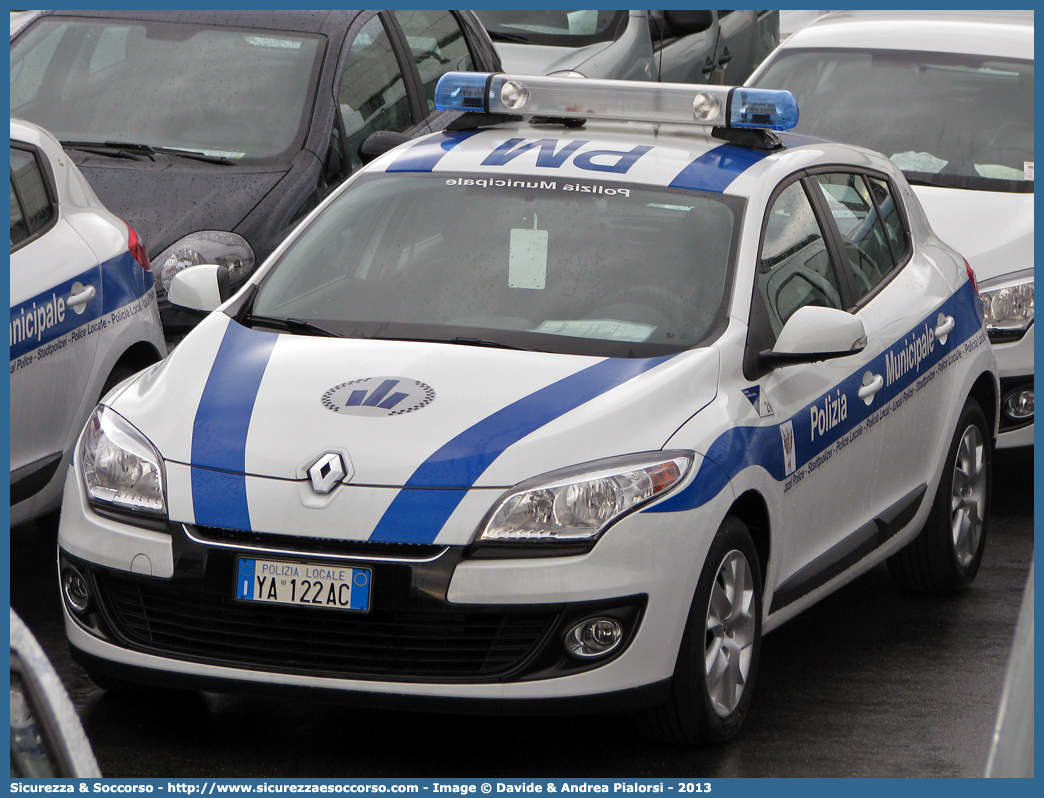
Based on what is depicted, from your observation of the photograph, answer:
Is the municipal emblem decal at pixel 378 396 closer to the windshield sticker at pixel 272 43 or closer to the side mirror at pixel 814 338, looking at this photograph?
the side mirror at pixel 814 338

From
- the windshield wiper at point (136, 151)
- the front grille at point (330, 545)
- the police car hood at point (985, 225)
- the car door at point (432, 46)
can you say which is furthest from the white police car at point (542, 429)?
the car door at point (432, 46)

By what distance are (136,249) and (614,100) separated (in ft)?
6.57

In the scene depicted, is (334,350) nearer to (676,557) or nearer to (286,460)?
(286,460)

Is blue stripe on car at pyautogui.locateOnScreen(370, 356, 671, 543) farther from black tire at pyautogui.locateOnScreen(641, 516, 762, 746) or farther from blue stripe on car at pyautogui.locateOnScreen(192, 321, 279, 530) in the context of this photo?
black tire at pyautogui.locateOnScreen(641, 516, 762, 746)

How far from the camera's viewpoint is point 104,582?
453 cm

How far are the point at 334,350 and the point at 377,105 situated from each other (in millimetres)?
4141

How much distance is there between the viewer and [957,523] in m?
6.32

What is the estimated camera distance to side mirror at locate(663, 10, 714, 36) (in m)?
10.7

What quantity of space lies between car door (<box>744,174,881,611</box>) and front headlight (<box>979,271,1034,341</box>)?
6.47 feet

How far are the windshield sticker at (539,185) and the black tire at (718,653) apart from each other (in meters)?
1.27

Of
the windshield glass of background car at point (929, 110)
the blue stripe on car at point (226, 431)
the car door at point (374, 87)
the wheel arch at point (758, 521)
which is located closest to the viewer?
the blue stripe on car at point (226, 431)

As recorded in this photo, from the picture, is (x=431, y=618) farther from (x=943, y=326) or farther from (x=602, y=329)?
(x=943, y=326)

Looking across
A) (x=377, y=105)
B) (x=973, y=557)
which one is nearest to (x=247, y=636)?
(x=973, y=557)

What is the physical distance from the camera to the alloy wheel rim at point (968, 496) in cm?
631
